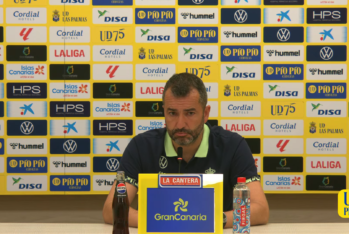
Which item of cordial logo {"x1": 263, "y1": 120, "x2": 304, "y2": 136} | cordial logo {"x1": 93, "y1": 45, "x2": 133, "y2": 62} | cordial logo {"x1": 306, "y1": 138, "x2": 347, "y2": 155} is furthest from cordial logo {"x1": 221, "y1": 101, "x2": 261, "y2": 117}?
cordial logo {"x1": 93, "y1": 45, "x2": 133, "y2": 62}

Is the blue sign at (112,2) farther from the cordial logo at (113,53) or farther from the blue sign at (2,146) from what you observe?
the blue sign at (2,146)

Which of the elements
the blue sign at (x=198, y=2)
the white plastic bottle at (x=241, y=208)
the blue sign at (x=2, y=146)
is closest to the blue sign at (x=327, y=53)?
the blue sign at (x=198, y=2)

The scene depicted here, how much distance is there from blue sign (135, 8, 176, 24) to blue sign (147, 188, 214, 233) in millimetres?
2358

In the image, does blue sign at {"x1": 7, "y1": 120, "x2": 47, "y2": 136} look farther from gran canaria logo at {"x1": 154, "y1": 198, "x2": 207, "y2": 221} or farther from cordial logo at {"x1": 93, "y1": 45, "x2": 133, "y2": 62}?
gran canaria logo at {"x1": 154, "y1": 198, "x2": 207, "y2": 221}

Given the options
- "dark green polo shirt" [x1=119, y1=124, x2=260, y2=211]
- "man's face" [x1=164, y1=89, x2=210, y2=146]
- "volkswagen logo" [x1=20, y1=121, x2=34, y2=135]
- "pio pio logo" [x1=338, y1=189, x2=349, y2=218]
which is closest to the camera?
"man's face" [x1=164, y1=89, x2=210, y2=146]

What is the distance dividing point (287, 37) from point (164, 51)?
1013 millimetres

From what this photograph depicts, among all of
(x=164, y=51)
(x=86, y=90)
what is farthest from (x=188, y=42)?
(x=86, y=90)

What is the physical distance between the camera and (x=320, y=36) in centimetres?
323

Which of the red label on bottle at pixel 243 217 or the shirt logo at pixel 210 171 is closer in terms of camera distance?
the red label on bottle at pixel 243 217

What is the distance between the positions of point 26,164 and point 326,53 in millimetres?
2612

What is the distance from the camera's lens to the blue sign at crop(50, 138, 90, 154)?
3.23m

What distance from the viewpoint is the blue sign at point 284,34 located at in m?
3.23

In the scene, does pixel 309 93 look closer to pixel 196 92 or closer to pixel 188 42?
pixel 188 42

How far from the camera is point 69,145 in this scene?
3.24 metres
